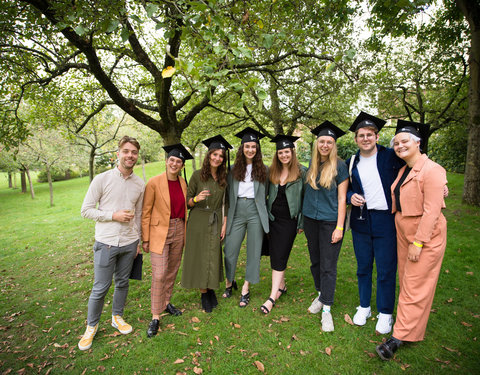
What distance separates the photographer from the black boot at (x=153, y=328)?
3728 millimetres

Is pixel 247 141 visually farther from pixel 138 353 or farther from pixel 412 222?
pixel 138 353

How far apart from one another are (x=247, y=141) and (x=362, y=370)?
3.39m

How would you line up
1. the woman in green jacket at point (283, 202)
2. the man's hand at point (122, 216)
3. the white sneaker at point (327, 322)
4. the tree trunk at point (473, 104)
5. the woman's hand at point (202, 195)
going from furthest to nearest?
1. the tree trunk at point (473, 104)
2. the woman in green jacket at point (283, 202)
3. the woman's hand at point (202, 195)
4. the white sneaker at point (327, 322)
5. the man's hand at point (122, 216)

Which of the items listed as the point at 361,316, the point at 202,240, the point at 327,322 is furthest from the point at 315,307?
the point at 202,240

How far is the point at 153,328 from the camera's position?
3785 mm

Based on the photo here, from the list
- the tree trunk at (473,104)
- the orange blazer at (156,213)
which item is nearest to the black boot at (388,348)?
the orange blazer at (156,213)

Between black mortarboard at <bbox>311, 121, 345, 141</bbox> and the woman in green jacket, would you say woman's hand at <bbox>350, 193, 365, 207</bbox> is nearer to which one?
the woman in green jacket

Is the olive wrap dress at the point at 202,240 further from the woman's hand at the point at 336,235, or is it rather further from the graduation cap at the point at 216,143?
the woman's hand at the point at 336,235

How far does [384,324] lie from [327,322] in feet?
2.47

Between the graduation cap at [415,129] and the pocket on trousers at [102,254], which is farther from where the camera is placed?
the pocket on trousers at [102,254]

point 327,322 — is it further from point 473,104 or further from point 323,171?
point 473,104

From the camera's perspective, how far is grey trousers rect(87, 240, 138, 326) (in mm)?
3428

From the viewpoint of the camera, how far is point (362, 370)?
301cm

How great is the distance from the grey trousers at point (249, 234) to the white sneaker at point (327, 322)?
1.13 m
